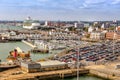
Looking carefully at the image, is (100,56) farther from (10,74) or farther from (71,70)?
(10,74)

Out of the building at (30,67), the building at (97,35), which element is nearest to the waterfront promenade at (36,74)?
the building at (30,67)

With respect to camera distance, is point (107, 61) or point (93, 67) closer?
point (93, 67)

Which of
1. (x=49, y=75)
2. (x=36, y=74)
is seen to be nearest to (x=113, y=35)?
(x=49, y=75)

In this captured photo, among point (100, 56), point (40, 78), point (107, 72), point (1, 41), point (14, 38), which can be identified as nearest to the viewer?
point (40, 78)

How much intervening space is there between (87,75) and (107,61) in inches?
160

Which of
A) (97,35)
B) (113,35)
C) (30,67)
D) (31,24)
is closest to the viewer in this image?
(30,67)

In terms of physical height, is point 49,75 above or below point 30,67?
below

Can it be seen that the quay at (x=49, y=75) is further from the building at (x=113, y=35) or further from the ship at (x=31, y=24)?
the ship at (x=31, y=24)

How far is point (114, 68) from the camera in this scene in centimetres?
1950

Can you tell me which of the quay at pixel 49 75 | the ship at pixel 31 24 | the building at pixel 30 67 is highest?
the ship at pixel 31 24

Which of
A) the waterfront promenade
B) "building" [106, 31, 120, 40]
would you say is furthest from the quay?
"building" [106, 31, 120, 40]

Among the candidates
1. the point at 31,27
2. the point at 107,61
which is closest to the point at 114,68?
the point at 107,61

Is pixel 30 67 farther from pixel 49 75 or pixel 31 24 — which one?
pixel 31 24

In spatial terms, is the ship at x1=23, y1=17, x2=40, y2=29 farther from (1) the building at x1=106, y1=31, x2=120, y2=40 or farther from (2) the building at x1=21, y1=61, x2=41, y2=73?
(2) the building at x1=21, y1=61, x2=41, y2=73
